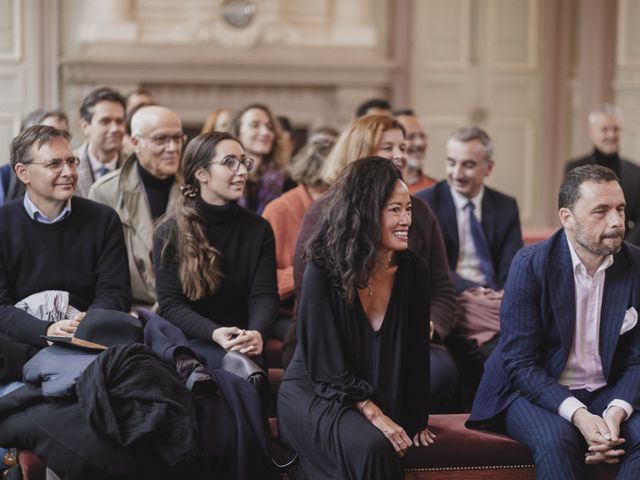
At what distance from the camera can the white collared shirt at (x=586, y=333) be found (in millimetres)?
3311

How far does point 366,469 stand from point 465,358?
52.4 inches

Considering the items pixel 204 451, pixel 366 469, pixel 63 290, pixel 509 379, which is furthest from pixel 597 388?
pixel 63 290

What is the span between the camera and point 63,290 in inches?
148

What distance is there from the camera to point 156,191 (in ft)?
14.6

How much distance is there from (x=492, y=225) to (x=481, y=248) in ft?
0.36

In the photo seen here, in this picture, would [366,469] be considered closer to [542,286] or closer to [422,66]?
[542,286]

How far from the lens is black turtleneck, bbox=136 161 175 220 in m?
4.44

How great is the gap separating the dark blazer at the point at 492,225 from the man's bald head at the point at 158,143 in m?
0.99

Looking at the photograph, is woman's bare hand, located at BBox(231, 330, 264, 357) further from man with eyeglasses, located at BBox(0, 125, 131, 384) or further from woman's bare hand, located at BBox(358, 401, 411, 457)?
woman's bare hand, located at BBox(358, 401, 411, 457)

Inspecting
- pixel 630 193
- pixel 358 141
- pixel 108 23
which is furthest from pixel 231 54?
pixel 358 141

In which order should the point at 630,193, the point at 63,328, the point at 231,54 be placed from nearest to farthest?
the point at 63,328 → the point at 630,193 → the point at 231,54

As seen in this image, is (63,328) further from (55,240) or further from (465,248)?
(465,248)

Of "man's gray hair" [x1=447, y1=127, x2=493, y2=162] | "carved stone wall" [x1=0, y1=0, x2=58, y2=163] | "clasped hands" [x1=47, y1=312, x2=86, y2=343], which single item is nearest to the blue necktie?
"man's gray hair" [x1=447, y1=127, x2=493, y2=162]

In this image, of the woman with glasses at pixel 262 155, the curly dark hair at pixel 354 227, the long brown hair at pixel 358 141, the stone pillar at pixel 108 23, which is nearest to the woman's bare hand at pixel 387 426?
the curly dark hair at pixel 354 227
